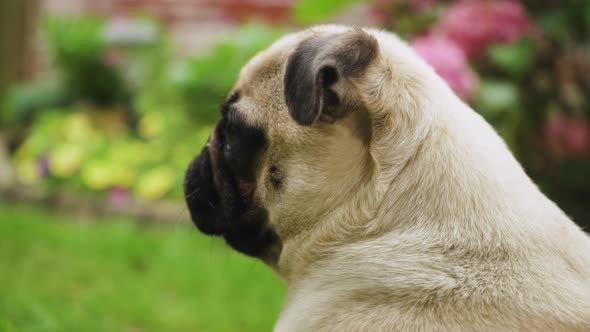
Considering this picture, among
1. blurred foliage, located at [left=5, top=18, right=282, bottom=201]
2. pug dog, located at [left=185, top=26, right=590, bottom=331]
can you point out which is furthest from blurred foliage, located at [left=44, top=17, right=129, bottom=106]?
pug dog, located at [left=185, top=26, right=590, bottom=331]

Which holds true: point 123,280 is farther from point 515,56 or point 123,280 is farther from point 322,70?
point 515,56

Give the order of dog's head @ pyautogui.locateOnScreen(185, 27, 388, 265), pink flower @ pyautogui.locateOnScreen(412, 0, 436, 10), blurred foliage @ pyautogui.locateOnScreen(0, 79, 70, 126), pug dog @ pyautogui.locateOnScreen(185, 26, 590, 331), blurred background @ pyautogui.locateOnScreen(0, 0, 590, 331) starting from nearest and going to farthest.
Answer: pug dog @ pyautogui.locateOnScreen(185, 26, 590, 331) < dog's head @ pyautogui.locateOnScreen(185, 27, 388, 265) < blurred background @ pyautogui.locateOnScreen(0, 0, 590, 331) < pink flower @ pyautogui.locateOnScreen(412, 0, 436, 10) < blurred foliage @ pyautogui.locateOnScreen(0, 79, 70, 126)

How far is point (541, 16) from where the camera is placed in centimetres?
488

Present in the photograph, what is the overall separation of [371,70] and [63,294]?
255cm

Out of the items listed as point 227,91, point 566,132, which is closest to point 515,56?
point 566,132

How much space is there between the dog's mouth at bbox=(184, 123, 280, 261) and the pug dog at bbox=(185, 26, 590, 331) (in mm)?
20

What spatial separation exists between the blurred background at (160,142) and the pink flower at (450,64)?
0.01 m

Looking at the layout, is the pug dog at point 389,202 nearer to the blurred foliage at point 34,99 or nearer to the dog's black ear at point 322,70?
the dog's black ear at point 322,70

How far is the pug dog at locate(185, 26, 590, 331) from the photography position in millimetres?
1880

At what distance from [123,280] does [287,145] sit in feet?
7.76

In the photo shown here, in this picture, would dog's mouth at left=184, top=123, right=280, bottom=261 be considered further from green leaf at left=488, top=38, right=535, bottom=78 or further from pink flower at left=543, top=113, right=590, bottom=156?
pink flower at left=543, top=113, right=590, bottom=156

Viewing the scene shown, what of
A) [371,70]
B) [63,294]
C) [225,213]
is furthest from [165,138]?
[371,70]

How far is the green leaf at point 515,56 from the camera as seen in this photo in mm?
4562

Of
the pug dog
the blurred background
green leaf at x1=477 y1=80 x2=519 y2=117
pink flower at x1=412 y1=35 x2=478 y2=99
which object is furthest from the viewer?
green leaf at x1=477 y1=80 x2=519 y2=117
